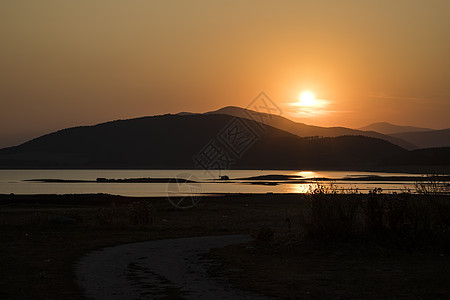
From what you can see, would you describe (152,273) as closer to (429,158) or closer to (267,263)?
(267,263)

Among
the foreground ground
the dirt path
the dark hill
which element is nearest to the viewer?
the dirt path

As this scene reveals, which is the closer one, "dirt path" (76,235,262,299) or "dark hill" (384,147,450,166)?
"dirt path" (76,235,262,299)

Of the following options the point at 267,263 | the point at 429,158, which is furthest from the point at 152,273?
the point at 429,158

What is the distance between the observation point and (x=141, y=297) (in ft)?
44.4

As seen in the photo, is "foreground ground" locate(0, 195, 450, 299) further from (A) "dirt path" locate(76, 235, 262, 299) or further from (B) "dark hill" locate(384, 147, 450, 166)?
(B) "dark hill" locate(384, 147, 450, 166)

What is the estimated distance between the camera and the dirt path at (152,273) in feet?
46.0

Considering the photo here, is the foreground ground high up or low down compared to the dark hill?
down

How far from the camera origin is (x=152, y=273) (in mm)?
16938

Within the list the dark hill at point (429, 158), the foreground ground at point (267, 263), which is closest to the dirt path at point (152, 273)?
the foreground ground at point (267, 263)

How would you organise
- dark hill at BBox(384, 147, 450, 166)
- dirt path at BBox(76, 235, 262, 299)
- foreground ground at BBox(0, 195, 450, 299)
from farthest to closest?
dark hill at BBox(384, 147, 450, 166), foreground ground at BBox(0, 195, 450, 299), dirt path at BBox(76, 235, 262, 299)

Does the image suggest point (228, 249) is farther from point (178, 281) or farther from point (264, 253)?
point (178, 281)

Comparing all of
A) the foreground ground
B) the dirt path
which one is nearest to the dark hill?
the foreground ground

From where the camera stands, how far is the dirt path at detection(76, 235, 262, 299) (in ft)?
46.0

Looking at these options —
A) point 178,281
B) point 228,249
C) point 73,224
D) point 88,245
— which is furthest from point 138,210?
point 178,281
